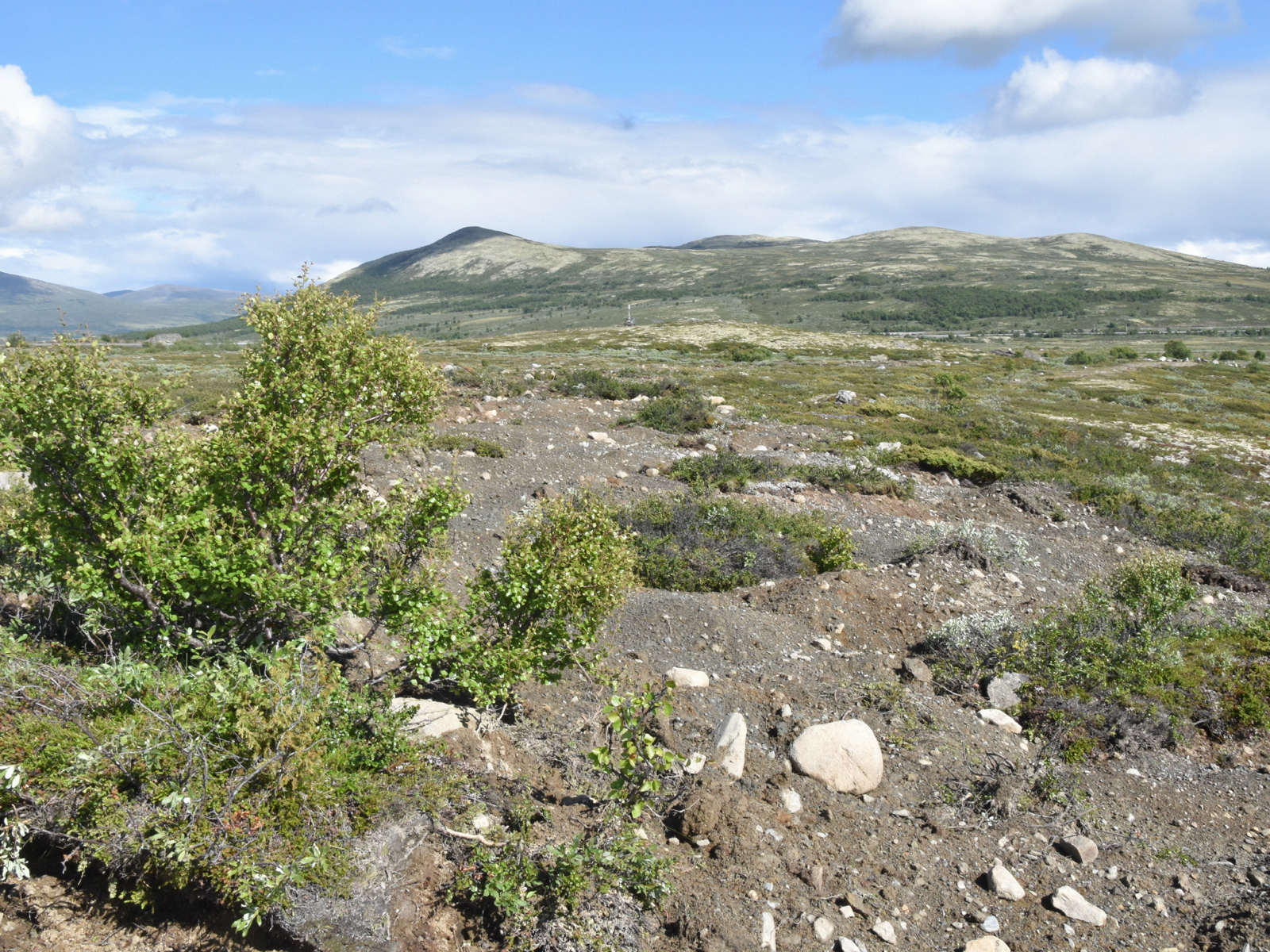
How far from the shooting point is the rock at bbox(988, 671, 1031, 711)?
326 inches

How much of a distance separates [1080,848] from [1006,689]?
258 centimetres

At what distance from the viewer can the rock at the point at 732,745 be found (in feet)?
23.0

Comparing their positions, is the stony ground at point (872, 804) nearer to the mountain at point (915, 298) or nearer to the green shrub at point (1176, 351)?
the green shrub at point (1176, 351)

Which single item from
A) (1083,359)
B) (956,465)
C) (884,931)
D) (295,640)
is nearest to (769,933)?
(884,931)

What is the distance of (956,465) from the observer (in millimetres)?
20094

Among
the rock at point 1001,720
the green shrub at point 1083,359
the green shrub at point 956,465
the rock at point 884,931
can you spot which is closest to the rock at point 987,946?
the rock at point 884,931

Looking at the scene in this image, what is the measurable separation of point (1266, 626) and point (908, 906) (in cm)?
747

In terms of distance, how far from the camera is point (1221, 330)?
106m

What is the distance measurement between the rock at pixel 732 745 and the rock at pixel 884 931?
184 centimetres

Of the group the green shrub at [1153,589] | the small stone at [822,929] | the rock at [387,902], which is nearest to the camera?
the rock at [387,902]

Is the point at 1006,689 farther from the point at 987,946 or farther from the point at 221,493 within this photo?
the point at 221,493

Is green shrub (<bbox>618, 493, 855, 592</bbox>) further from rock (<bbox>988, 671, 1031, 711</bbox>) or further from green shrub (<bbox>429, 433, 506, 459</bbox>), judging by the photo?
green shrub (<bbox>429, 433, 506, 459</bbox>)

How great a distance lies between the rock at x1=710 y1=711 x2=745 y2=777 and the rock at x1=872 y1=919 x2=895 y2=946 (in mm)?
1837

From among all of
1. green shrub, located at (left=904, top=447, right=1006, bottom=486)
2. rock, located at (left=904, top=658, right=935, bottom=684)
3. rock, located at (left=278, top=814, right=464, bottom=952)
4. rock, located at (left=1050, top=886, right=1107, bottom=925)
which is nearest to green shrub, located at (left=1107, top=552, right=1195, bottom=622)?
rock, located at (left=904, top=658, right=935, bottom=684)
